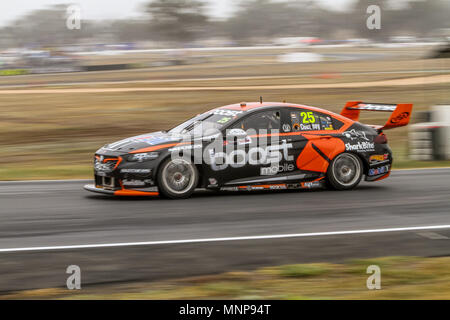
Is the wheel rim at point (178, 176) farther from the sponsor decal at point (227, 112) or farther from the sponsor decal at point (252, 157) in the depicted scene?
the sponsor decal at point (227, 112)

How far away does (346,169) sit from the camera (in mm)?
10852

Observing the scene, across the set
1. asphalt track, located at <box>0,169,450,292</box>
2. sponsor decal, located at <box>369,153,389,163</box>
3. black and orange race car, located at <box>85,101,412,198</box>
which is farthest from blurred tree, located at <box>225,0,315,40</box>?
asphalt track, located at <box>0,169,450,292</box>

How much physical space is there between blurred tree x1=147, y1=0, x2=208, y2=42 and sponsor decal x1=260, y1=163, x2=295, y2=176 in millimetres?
66228

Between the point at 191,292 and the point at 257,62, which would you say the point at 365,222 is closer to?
the point at 191,292

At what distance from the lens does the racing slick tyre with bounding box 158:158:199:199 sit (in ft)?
31.9

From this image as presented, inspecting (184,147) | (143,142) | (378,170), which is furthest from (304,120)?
(143,142)

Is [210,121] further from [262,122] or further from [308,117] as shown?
[308,117]

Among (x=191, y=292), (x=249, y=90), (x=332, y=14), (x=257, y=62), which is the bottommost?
(x=191, y=292)

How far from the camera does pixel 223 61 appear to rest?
53.0 m
